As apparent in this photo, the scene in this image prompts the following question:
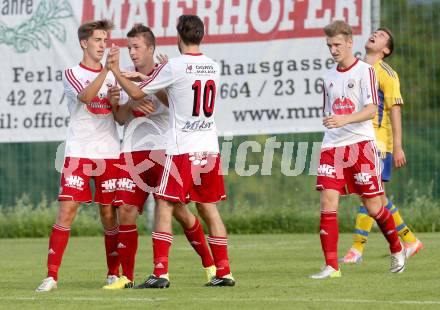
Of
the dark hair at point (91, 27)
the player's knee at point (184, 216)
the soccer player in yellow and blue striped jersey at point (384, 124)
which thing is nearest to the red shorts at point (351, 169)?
the player's knee at point (184, 216)

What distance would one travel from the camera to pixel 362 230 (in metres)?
10.4

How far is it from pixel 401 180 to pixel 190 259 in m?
4.84

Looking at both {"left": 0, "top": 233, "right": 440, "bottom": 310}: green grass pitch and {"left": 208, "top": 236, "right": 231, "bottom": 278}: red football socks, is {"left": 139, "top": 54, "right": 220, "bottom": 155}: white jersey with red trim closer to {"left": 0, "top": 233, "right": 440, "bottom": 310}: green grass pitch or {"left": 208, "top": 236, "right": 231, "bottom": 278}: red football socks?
{"left": 208, "top": 236, "right": 231, "bottom": 278}: red football socks

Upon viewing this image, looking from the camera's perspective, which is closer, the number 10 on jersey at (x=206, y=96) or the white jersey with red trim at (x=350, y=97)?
the number 10 on jersey at (x=206, y=96)

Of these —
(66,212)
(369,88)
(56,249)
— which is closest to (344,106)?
(369,88)

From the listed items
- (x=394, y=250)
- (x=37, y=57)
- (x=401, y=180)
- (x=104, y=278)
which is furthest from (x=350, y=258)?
(x=37, y=57)

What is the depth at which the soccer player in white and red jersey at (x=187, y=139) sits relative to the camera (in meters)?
7.96

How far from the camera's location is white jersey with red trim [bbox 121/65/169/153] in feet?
27.5

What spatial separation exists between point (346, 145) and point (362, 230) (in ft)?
5.85

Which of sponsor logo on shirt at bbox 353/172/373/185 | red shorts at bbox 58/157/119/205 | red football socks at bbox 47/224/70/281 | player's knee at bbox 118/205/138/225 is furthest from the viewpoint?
sponsor logo on shirt at bbox 353/172/373/185

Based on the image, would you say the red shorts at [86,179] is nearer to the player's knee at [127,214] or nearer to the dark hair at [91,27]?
the player's knee at [127,214]

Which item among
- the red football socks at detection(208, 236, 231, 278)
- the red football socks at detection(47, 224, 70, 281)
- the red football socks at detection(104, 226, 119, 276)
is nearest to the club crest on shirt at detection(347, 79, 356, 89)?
the red football socks at detection(208, 236, 231, 278)

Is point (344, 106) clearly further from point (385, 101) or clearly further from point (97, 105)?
point (97, 105)

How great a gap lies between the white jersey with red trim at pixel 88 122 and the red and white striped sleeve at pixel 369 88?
1815 millimetres
